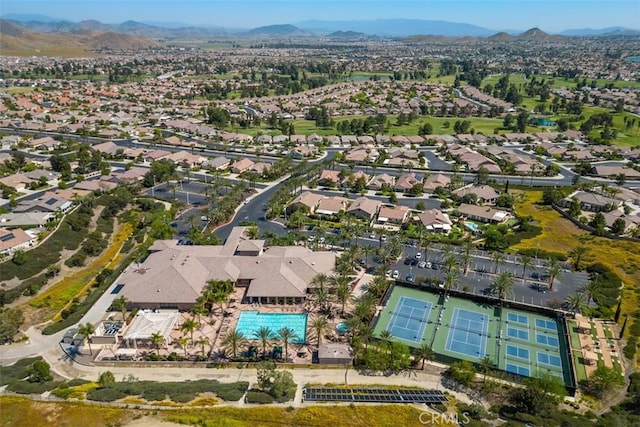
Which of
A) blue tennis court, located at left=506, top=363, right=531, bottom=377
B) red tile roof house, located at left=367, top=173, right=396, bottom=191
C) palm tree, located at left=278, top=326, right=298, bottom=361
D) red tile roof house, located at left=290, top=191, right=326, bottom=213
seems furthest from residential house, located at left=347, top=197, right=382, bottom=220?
blue tennis court, located at left=506, top=363, right=531, bottom=377

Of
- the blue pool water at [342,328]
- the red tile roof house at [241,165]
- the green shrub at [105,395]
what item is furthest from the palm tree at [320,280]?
the red tile roof house at [241,165]

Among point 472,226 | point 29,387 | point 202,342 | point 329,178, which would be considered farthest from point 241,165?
point 29,387

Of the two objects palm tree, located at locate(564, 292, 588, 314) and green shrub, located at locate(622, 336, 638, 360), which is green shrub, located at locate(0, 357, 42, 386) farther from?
green shrub, located at locate(622, 336, 638, 360)

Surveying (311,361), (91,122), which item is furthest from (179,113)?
(311,361)

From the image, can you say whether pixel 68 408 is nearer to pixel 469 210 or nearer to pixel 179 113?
pixel 469 210

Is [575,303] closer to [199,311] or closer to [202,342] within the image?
[202,342]

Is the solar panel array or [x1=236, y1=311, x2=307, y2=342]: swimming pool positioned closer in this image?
the solar panel array

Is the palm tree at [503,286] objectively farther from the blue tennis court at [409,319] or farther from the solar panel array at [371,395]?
the solar panel array at [371,395]
